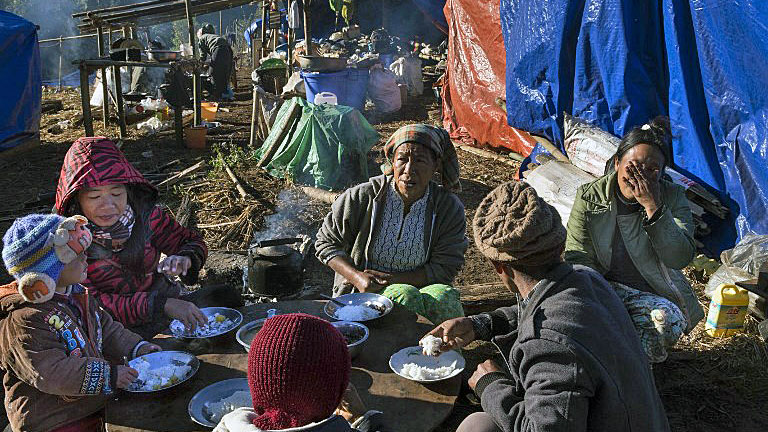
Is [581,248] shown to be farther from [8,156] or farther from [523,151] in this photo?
[8,156]

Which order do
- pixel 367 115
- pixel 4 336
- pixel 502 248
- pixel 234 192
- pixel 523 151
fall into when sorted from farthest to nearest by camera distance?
1. pixel 367 115
2. pixel 523 151
3. pixel 234 192
4. pixel 4 336
5. pixel 502 248

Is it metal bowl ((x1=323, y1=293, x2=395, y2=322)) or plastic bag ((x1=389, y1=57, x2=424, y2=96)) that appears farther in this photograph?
plastic bag ((x1=389, y1=57, x2=424, y2=96))

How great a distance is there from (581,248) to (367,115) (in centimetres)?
856

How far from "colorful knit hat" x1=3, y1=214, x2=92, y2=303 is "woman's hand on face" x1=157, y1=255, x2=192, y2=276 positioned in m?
0.96

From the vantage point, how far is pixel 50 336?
2230 mm

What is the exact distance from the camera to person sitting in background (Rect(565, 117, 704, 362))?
11.5 feet

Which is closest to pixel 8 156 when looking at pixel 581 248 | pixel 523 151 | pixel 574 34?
pixel 523 151

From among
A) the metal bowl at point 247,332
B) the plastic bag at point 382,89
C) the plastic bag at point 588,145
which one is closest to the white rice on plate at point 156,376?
the metal bowl at point 247,332

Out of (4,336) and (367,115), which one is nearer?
(4,336)

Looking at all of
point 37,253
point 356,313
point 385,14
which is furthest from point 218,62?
point 37,253

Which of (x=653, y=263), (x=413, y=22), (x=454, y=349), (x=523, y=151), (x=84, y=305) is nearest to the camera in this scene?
(x=84, y=305)

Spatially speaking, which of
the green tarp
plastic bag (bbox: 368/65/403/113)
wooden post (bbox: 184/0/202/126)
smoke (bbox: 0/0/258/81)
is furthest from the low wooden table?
smoke (bbox: 0/0/258/81)

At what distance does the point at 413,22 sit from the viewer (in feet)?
56.2

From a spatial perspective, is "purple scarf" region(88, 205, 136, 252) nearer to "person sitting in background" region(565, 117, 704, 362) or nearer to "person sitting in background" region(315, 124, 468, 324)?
"person sitting in background" region(315, 124, 468, 324)
